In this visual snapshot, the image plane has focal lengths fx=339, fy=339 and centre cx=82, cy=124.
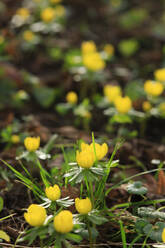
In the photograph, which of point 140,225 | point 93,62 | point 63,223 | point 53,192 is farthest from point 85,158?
point 93,62

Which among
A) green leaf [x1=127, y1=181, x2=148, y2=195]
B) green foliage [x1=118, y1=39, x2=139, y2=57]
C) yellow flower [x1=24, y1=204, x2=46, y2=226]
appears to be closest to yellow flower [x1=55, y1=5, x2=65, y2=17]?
green foliage [x1=118, y1=39, x2=139, y2=57]

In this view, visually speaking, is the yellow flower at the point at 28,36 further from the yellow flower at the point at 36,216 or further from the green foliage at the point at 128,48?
the yellow flower at the point at 36,216

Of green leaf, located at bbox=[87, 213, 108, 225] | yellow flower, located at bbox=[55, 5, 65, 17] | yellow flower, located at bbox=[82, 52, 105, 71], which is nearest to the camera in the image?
green leaf, located at bbox=[87, 213, 108, 225]

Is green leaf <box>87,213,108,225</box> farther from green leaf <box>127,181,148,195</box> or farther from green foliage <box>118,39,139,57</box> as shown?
green foliage <box>118,39,139,57</box>

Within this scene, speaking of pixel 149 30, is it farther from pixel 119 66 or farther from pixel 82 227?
pixel 82 227

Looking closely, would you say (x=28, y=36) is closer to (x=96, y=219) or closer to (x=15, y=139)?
(x=15, y=139)

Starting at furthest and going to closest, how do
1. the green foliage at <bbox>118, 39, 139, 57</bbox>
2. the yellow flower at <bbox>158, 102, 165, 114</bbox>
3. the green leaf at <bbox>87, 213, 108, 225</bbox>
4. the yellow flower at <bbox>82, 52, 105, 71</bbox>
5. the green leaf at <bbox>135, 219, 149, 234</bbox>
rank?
1. the green foliage at <bbox>118, 39, 139, 57</bbox>
2. the yellow flower at <bbox>82, 52, 105, 71</bbox>
3. the yellow flower at <bbox>158, 102, 165, 114</bbox>
4. the green leaf at <bbox>135, 219, 149, 234</bbox>
5. the green leaf at <bbox>87, 213, 108, 225</bbox>

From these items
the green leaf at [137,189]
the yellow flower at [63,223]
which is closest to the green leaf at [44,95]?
the green leaf at [137,189]
